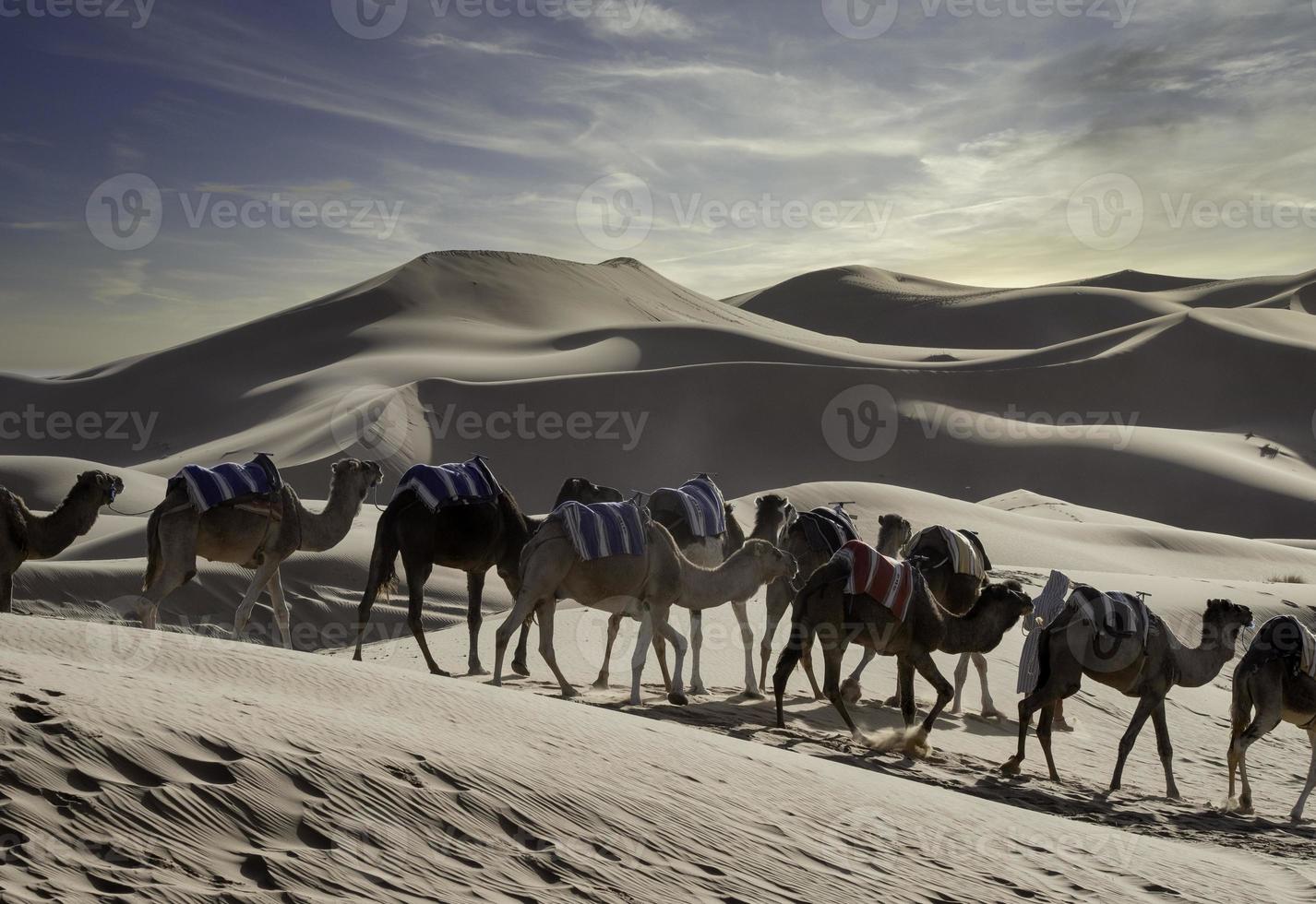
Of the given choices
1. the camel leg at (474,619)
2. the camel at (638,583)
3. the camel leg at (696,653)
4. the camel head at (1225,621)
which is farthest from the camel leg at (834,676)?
the camel leg at (474,619)

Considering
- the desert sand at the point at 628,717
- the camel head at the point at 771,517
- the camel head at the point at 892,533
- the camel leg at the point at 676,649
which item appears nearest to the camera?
the desert sand at the point at 628,717

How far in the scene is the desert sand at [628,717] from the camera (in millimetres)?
4543

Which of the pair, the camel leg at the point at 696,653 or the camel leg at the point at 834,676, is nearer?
the camel leg at the point at 834,676

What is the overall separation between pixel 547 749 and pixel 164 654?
8.40 feet

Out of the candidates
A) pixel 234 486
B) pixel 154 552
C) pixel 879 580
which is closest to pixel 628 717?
pixel 879 580

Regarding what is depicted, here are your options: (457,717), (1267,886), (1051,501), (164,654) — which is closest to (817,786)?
(457,717)

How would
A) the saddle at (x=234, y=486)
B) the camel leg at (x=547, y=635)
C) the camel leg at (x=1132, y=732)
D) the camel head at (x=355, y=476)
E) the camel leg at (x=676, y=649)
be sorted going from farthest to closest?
the camel head at (x=355, y=476) → the saddle at (x=234, y=486) → the camel leg at (x=547, y=635) → the camel leg at (x=676, y=649) → the camel leg at (x=1132, y=732)

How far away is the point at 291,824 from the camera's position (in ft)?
14.9

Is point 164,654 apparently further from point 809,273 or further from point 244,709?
point 809,273

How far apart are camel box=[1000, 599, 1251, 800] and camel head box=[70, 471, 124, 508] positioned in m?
8.80

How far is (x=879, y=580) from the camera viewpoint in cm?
962

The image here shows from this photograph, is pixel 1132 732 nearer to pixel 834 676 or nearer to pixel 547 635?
pixel 834 676

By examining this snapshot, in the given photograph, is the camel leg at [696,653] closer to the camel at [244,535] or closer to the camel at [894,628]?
the camel at [894,628]

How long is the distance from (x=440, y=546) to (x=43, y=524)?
3.80 meters
